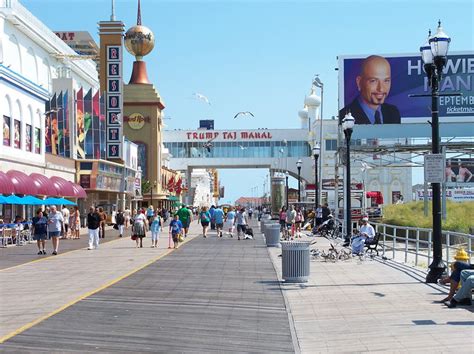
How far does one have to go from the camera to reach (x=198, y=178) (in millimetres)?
146125

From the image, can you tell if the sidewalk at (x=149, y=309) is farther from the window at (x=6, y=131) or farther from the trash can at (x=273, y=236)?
the window at (x=6, y=131)

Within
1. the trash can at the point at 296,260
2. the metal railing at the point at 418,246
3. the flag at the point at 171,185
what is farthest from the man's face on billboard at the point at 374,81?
the flag at the point at 171,185

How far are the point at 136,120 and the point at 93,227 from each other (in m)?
63.9

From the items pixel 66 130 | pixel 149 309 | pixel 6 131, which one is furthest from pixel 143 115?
pixel 149 309

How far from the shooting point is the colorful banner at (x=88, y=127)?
60438 millimetres

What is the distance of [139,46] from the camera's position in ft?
299

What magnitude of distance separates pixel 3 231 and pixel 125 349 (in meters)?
22.9

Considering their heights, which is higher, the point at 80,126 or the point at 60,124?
the point at 80,126

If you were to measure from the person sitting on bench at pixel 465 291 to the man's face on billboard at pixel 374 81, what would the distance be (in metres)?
32.3

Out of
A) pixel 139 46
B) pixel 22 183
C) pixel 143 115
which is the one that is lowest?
pixel 22 183

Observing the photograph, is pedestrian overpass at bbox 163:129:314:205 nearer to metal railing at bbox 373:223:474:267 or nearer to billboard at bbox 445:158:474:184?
billboard at bbox 445:158:474:184

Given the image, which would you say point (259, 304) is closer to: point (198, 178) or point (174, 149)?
point (174, 149)

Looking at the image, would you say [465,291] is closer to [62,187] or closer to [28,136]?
[28,136]

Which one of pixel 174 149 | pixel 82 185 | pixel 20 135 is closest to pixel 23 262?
pixel 20 135
